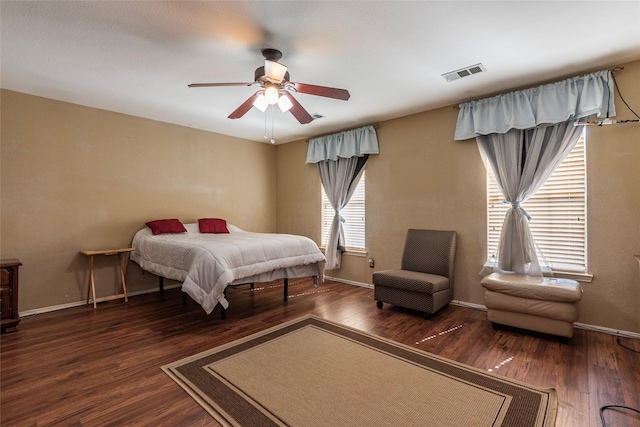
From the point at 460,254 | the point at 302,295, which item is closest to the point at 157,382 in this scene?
the point at 302,295

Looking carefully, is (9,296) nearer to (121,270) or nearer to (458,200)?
(121,270)

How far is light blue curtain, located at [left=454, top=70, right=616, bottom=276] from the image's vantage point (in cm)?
305

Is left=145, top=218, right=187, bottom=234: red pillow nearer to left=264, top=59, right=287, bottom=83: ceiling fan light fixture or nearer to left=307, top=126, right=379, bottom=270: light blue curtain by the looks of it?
left=307, top=126, right=379, bottom=270: light blue curtain

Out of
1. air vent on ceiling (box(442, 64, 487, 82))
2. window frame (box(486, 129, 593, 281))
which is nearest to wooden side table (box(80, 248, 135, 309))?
air vent on ceiling (box(442, 64, 487, 82))

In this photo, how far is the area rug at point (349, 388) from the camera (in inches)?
72.4

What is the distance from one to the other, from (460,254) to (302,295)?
2.24m

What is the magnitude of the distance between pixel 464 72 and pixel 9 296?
5.17 m

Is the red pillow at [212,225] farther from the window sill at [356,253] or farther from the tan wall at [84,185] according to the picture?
the window sill at [356,253]

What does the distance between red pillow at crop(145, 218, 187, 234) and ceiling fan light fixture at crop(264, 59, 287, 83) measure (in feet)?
9.79

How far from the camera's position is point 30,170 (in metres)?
3.72

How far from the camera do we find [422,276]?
3707 millimetres

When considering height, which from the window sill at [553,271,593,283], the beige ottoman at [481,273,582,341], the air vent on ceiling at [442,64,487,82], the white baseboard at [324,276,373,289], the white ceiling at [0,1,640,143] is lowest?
the white baseboard at [324,276,373,289]

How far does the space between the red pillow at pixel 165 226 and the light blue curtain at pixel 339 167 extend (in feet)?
7.90

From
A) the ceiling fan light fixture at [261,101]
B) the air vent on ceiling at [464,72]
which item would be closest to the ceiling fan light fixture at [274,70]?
the ceiling fan light fixture at [261,101]
